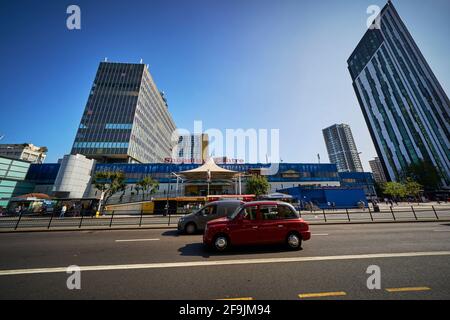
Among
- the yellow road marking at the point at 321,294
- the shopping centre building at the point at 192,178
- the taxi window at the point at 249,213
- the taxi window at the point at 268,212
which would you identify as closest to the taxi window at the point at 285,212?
the taxi window at the point at 268,212

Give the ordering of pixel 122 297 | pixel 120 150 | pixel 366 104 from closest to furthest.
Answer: pixel 122 297, pixel 120 150, pixel 366 104

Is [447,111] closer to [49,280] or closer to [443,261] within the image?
[443,261]

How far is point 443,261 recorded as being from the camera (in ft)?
17.0

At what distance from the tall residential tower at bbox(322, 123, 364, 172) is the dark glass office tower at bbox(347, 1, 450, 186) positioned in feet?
160

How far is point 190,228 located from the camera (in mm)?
10453

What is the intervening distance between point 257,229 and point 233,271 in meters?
2.08

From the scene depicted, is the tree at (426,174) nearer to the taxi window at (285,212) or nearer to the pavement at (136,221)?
the pavement at (136,221)

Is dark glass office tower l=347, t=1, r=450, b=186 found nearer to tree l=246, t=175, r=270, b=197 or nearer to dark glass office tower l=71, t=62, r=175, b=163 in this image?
tree l=246, t=175, r=270, b=197

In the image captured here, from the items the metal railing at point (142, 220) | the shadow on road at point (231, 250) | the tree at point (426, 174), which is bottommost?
the shadow on road at point (231, 250)

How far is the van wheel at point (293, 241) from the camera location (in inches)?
256

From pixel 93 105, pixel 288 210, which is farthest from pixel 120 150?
pixel 288 210

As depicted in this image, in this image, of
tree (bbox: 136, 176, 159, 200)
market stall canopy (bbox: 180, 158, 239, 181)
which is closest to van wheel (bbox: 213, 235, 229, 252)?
market stall canopy (bbox: 180, 158, 239, 181)

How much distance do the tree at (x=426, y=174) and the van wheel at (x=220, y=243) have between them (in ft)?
284
